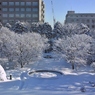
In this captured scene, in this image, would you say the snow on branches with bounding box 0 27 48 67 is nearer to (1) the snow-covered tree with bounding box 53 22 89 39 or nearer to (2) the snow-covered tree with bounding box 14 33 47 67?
(2) the snow-covered tree with bounding box 14 33 47 67

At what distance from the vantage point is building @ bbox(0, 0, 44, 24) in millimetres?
79062

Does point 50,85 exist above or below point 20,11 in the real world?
below

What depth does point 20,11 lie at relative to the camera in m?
79.4

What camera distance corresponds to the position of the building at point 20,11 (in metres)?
79.1

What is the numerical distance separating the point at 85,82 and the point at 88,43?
845 inches

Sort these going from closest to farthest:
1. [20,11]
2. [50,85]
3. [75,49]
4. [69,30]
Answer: [50,85] → [75,49] → [69,30] → [20,11]

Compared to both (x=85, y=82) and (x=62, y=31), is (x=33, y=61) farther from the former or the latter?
(x=85, y=82)

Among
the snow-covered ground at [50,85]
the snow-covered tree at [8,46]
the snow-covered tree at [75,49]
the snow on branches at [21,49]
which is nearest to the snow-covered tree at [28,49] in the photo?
the snow on branches at [21,49]

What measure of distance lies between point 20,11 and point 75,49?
43962 millimetres

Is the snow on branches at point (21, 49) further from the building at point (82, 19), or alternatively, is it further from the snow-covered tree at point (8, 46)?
the building at point (82, 19)

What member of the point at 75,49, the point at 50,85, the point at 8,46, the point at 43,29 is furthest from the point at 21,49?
the point at 50,85

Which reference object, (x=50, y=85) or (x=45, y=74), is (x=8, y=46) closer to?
(x=45, y=74)

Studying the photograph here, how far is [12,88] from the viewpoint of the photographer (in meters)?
19.5

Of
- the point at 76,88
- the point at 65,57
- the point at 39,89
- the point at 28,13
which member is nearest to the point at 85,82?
the point at 76,88
